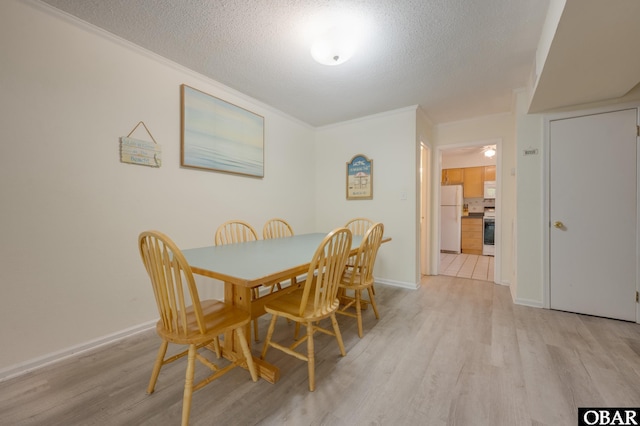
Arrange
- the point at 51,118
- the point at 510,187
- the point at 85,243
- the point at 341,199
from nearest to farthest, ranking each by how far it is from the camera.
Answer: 1. the point at 51,118
2. the point at 85,243
3. the point at 510,187
4. the point at 341,199

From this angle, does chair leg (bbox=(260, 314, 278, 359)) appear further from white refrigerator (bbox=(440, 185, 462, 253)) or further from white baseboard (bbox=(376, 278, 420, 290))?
white refrigerator (bbox=(440, 185, 462, 253))

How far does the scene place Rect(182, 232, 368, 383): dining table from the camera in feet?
4.00

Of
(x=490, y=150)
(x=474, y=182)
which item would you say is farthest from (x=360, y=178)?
(x=474, y=182)

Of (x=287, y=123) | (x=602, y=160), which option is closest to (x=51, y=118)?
(x=287, y=123)

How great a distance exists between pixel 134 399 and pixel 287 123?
3.20m

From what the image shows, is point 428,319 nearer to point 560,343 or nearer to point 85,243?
point 560,343

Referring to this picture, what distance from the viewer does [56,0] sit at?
160cm

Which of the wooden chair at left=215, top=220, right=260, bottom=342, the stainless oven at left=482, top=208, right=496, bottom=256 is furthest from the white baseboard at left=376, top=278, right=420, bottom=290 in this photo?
the stainless oven at left=482, top=208, right=496, bottom=256

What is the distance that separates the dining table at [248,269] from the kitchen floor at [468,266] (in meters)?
2.82

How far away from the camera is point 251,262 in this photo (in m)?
1.47

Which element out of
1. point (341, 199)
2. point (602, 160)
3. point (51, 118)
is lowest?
point (341, 199)

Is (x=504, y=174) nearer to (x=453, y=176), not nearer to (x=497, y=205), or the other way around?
(x=497, y=205)

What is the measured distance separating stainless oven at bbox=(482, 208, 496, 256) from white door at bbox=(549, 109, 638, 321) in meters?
3.04

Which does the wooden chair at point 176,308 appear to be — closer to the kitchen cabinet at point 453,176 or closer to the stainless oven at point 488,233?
the stainless oven at point 488,233
